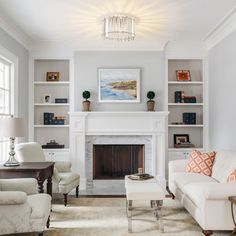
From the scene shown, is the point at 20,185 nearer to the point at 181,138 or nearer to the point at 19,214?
the point at 19,214

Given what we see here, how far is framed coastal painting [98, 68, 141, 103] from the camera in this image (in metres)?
6.93

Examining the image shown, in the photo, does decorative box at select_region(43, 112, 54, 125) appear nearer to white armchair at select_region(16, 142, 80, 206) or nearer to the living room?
the living room

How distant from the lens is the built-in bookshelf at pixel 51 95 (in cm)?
727

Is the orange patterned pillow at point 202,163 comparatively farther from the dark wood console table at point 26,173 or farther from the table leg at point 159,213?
the dark wood console table at point 26,173

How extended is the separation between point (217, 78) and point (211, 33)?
803mm

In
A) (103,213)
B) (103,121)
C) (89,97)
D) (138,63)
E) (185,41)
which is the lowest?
(103,213)

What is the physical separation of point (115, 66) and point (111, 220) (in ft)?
11.1

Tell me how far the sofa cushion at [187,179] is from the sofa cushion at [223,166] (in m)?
0.13

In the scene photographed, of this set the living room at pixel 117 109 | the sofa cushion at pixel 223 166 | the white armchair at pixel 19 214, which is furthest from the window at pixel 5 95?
the sofa cushion at pixel 223 166

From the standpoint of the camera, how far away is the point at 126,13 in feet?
16.6

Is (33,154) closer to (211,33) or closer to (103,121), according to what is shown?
(103,121)

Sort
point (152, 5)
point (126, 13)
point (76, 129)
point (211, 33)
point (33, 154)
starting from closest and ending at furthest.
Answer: point (152, 5) → point (126, 13) → point (33, 154) → point (211, 33) → point (76, 129)

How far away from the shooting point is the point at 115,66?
6.98 meters

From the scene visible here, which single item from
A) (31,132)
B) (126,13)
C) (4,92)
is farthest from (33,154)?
(126,13)
